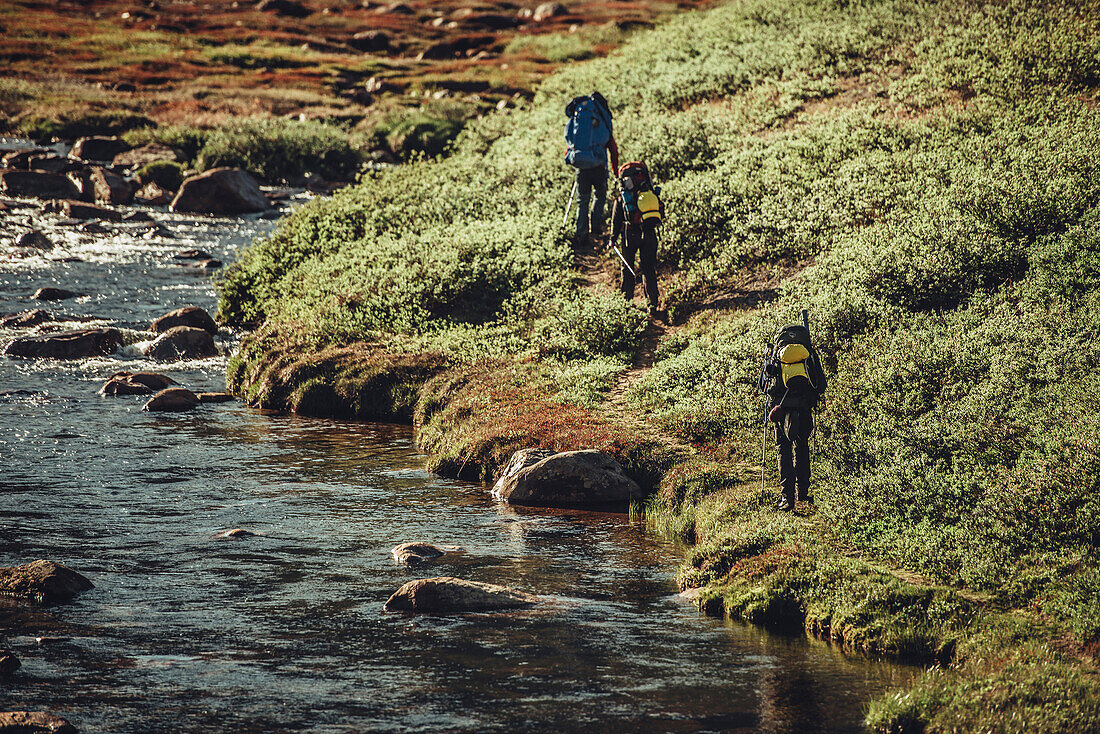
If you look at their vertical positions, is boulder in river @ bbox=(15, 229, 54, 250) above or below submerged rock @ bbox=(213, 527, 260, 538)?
above

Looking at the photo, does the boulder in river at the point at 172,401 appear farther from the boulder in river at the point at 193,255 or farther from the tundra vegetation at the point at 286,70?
the tundra vegetation at the point at 286,70

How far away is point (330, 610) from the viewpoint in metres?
13.0

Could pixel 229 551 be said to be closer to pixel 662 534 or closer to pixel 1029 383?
pixel 662 534

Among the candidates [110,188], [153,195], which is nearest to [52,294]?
[110,188]

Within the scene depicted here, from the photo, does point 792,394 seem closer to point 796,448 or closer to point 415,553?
point 796,448

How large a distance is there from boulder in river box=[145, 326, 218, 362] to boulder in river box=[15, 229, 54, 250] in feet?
44.5

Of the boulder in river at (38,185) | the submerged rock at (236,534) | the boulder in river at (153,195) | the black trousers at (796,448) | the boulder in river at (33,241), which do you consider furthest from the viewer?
the boulder in river at (38,185)

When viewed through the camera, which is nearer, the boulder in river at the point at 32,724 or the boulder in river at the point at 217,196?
the boulder in river at the point at 32,724

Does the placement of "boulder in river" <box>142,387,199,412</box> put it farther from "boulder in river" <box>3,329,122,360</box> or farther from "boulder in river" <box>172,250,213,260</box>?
"boulder in river" <box>172,250,213,260</box>

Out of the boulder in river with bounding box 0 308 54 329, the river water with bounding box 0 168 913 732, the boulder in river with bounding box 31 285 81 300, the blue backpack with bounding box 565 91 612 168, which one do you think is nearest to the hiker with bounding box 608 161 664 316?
the blue backpack with bounding box 565 91 612 168

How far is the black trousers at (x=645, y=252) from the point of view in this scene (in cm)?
2270

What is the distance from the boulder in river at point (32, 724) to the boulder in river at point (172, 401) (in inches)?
524

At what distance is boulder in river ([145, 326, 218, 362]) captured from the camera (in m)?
26.9

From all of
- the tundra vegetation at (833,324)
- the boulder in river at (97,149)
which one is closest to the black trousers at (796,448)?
the tundra vegetation at (833,324)
